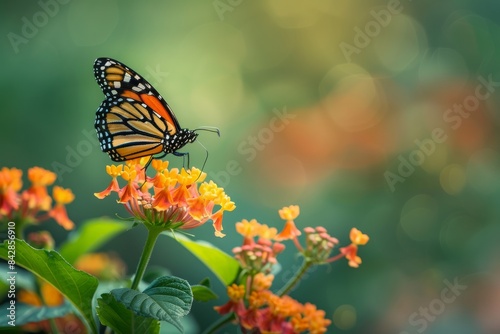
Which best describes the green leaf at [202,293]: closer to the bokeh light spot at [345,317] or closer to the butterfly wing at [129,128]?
the butterfly wing at [129,128]

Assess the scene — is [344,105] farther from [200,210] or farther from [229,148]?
[200,210]

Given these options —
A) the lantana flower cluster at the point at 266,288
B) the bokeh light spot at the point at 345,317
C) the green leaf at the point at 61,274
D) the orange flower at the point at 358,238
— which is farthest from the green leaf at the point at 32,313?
the bokeh light spot at the point at 345,317

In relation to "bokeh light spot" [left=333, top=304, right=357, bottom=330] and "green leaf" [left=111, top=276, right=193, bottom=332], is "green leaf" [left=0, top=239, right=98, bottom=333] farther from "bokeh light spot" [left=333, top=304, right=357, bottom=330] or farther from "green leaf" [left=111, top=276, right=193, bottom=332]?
"bokeh light spot" [left=333, top=304, right=357, bottom=330]

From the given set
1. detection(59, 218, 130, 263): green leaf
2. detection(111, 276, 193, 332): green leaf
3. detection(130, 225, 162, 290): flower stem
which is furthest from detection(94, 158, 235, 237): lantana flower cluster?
detection(59, 218, 130, 263): green leaf

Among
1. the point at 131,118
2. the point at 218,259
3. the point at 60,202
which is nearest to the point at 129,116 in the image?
the point at 131,118

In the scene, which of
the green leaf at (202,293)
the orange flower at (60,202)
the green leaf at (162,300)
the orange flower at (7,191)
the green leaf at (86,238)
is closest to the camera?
the green leaf at (162,300)

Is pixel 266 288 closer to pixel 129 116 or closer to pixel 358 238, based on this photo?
pixel 358 238
